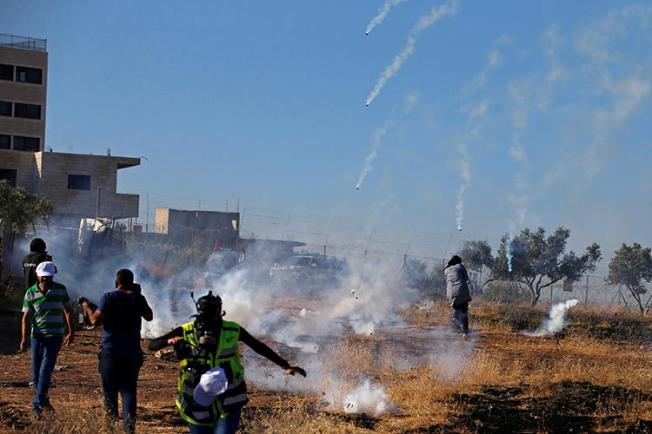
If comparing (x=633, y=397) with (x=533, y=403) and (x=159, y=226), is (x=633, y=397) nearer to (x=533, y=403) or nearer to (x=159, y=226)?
(x=533, y=403)

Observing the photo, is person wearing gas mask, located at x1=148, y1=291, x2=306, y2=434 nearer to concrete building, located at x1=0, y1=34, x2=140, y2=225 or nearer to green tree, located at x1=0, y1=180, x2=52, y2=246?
green tree, located at x1=0, y1=180, x2=52, y2=246

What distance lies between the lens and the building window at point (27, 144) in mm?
48750

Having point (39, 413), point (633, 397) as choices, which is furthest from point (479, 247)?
point (39, 413)

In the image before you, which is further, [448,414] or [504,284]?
[504,284]

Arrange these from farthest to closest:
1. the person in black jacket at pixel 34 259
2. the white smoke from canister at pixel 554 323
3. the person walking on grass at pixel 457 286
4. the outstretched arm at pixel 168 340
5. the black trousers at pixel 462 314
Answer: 1. the white smoke from canister at pixel 554 323
2. the black trousers at pixel 462 314
3. the person walking on grass at pixel 457 286
4. the person in black jacket at pixel 34 259
5. the outstretched arm at pixel 168 340

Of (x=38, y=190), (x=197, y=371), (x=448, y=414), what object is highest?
(x=38, y=190)

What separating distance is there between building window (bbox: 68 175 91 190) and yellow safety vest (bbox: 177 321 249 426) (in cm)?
4120

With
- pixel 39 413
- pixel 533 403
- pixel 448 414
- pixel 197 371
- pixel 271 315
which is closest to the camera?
pixel 197 371

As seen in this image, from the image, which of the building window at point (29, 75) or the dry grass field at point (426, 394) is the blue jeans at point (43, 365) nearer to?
the dry grass field at point (426, 394)

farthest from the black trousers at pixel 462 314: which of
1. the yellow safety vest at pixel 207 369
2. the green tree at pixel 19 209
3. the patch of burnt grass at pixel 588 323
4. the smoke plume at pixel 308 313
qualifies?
the green tree at pixel 19 209

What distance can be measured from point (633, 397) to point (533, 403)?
1555mm

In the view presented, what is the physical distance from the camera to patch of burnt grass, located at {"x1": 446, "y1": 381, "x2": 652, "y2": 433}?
9.80 meters

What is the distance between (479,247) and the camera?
1331 inches

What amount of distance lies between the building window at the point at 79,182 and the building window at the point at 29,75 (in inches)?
293
